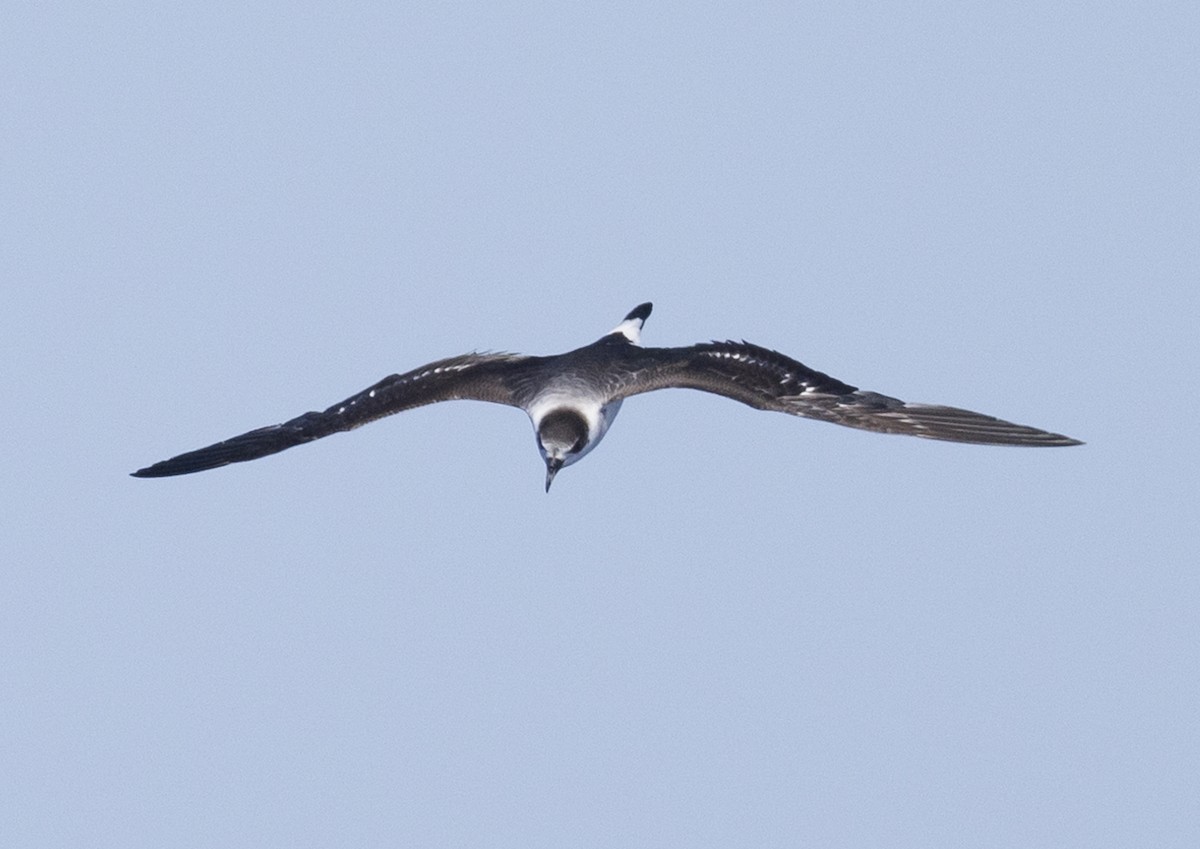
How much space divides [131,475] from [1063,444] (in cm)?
1026

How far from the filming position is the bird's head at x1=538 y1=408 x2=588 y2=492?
18.9 m

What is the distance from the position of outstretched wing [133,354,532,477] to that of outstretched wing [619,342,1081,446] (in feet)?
5.56

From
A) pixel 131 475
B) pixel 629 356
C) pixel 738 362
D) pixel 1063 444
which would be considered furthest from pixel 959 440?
pixel 131 475

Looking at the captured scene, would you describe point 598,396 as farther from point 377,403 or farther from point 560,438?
point 377,403

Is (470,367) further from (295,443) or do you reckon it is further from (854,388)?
(854,388)

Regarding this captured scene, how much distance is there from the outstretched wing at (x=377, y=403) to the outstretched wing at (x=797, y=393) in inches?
66.7

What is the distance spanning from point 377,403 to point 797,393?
464 cm

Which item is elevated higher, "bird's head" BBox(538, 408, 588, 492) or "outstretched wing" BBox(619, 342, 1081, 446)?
"outstretched wing" BBox(619, 342, 1081, 446)

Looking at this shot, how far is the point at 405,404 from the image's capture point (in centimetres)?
2002

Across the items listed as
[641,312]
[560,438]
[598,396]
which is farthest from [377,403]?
[641,312]

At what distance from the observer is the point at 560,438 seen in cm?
1889

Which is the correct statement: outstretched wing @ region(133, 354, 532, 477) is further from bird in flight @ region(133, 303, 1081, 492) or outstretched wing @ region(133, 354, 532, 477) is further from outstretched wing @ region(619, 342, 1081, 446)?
outstretched wing @ region(619, 342, 1081, 446)

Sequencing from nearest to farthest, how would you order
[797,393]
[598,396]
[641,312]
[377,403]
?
[797,393] < [598,396] < [377,403] < [641,312]

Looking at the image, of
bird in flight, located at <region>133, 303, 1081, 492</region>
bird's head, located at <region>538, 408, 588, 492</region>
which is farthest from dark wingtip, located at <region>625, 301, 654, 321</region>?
bird's head, located at <region>538, 408, 588, 492</region>
